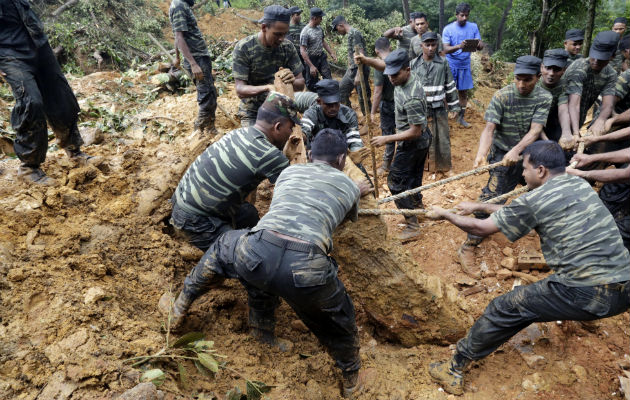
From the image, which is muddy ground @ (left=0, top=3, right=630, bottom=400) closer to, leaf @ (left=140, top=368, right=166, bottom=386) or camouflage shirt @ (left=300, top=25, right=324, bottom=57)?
leaf @ (left=140, top=368, right=166, bottom=386)

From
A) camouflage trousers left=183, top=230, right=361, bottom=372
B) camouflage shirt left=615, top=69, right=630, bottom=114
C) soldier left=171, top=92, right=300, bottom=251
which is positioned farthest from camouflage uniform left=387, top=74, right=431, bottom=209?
camouflage trousers left=183, top=230, right=361, bottom=372

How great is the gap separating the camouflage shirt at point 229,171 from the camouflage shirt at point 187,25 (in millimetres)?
3004

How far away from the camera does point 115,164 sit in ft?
14.7

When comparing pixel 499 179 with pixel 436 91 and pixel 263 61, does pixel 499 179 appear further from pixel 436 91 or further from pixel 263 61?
pixel 263 61

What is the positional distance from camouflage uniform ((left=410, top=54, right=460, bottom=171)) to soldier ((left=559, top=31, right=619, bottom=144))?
5.64ft

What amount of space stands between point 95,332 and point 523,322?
281 cm

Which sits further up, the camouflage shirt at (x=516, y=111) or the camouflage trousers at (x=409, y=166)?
the camouflage shirt at (x=516, y=111)

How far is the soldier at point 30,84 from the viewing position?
347cm

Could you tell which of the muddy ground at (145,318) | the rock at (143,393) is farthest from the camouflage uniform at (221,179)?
the rock at (143,393)

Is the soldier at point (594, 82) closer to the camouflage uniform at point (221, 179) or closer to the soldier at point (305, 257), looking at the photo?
the soldier at point (305, 257)

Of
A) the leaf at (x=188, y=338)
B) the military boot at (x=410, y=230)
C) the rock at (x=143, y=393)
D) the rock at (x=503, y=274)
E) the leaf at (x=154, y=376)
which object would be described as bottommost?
the rock at (x=503, y=274)

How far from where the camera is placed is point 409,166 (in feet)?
16.1

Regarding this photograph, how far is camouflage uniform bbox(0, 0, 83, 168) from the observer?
3.46 meters

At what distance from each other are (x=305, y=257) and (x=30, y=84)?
3.10 metres
